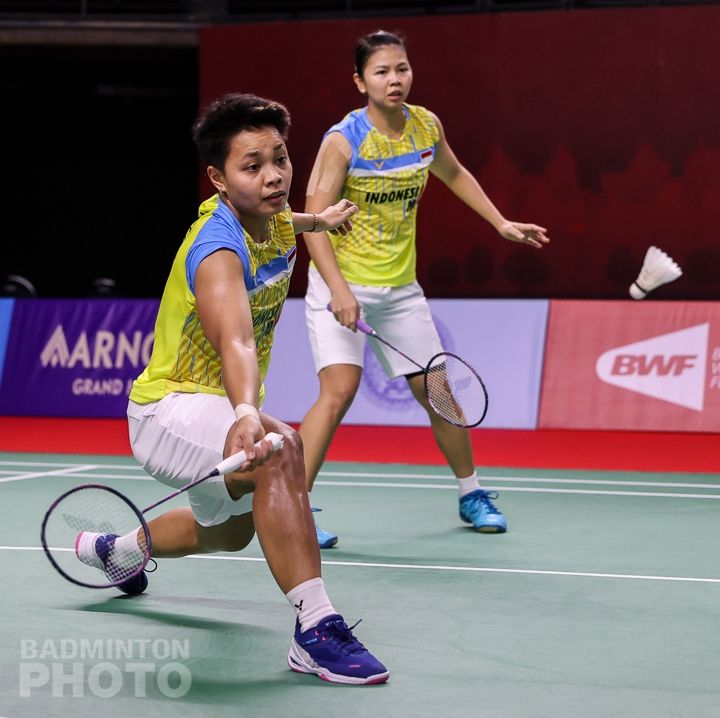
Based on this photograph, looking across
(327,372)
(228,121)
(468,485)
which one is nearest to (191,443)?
(228,121)

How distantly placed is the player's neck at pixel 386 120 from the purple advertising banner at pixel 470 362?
3.69 m

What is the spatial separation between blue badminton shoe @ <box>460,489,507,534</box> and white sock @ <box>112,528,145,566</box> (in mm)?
1712

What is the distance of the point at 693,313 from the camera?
8.28m

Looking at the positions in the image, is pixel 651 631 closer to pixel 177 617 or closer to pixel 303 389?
pixel 177 617

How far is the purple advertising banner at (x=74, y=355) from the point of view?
364 inches

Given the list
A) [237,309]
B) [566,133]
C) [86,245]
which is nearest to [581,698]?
[237,309]

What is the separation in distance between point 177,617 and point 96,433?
16.2ft

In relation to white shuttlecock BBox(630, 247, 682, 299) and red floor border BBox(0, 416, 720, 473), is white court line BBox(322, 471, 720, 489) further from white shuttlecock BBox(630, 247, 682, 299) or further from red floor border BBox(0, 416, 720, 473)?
white shuttlecock BBox(630, 247, 682, 299)

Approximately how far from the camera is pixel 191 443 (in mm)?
3172

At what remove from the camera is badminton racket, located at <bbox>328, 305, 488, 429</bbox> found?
15.6 ft

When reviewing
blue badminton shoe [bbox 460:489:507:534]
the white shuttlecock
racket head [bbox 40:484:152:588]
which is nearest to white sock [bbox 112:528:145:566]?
racket head [bbox 40:484:152:588]

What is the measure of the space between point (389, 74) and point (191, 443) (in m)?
2.16

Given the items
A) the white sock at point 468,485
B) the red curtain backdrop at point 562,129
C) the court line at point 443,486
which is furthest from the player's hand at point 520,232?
the red curtain backdrop at point 562,129

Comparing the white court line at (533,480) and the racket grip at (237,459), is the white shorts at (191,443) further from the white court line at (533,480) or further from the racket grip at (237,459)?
the white court line at (533,480)
